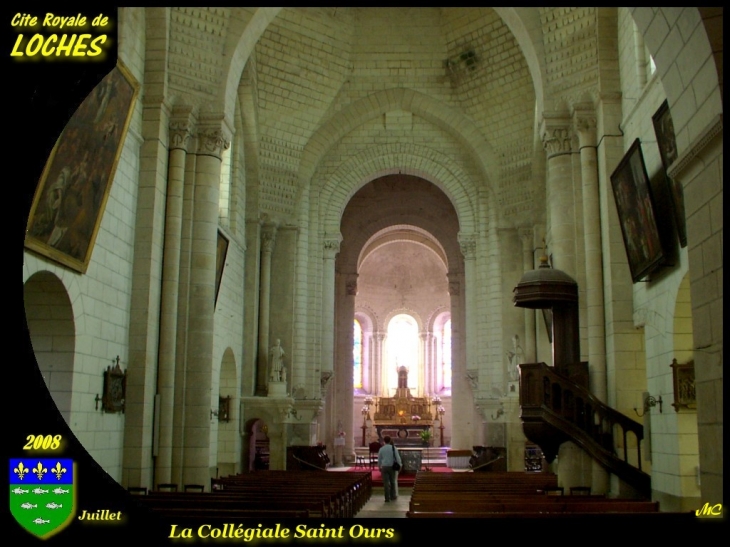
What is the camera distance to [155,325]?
1523 centimetres

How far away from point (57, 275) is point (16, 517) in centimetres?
672

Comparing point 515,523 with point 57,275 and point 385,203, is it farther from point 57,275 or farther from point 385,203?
point 385,203

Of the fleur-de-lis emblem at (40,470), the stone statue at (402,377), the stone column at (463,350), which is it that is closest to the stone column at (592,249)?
the fleur-de-lis emblem at (40,470)

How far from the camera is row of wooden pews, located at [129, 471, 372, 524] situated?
28.1 ft

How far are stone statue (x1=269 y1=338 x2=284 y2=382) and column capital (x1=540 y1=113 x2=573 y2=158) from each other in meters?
10.1

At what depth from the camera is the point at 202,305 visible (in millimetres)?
16172

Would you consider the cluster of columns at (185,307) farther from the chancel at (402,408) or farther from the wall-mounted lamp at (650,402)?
the chancel at (402,408)

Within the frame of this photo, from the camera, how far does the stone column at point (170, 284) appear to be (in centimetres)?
1508

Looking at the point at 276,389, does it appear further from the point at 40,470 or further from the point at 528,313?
the point at 40,470

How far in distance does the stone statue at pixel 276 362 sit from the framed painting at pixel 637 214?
11.9 metres

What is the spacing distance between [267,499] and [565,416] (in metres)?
5.37

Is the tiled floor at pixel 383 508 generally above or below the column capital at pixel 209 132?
below

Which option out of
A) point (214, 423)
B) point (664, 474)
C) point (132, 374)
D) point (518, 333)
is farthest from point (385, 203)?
point (664, 474)

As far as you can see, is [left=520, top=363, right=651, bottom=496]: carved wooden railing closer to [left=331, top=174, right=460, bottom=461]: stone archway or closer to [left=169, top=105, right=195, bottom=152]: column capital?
[left=169, top=105, right=195, bottom=152]: column capital
